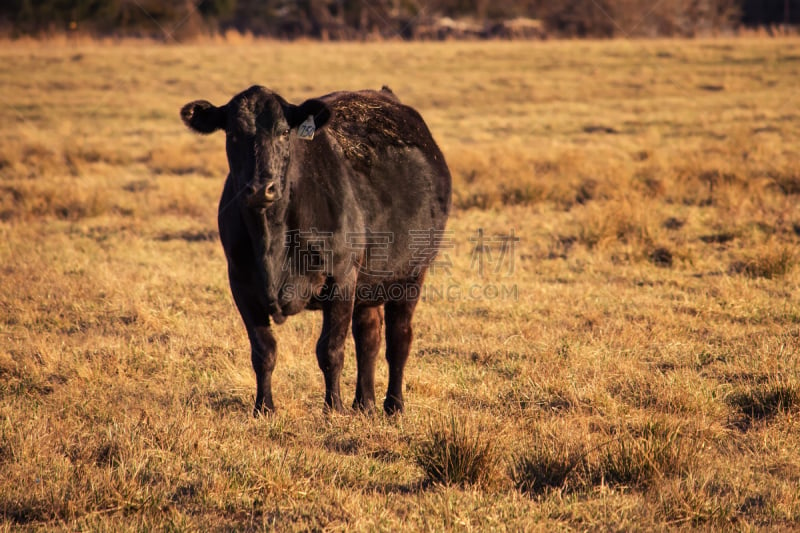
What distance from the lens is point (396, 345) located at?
20.1 ft

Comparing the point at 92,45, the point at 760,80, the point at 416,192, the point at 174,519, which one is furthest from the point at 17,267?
the point at 92,45

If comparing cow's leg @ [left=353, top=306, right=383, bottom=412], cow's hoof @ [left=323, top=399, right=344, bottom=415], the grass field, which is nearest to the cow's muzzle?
the grass field

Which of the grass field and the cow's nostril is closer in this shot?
the grass field

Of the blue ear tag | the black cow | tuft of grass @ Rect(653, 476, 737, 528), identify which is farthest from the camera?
the blue ear tag

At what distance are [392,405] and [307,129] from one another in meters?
2.03

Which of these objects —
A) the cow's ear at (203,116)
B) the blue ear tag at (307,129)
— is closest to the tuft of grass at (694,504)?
the blue ear tag at (307,129)

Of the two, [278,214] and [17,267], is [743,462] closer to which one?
[278,214]

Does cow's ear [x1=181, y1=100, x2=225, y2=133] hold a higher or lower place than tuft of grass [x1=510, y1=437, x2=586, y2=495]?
higher

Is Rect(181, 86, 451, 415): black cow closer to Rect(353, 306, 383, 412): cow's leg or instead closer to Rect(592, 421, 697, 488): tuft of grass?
Rect(353, 306, 383, 412): cow's leg

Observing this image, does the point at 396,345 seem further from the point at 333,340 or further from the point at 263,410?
the point at 263,410

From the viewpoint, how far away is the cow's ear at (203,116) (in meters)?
5.08

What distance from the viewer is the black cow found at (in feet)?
16.2

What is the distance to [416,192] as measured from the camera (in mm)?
6195

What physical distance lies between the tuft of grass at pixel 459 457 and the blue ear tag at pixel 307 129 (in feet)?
6.16
